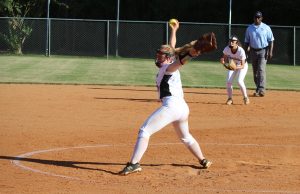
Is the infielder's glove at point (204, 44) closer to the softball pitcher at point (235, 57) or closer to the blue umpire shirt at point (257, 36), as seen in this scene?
the softball pitcher at point (235, 57)

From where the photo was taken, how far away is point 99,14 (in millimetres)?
54406

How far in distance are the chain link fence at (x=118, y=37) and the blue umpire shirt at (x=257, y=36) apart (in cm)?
2036

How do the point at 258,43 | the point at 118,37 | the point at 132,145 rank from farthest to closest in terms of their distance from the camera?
1. the point at 118,37
2. the point at 258,43
3. the point at 132,145

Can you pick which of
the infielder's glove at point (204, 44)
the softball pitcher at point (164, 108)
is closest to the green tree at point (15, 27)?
the softball pitcher at point (164, 108)

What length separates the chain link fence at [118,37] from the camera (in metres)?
42.3

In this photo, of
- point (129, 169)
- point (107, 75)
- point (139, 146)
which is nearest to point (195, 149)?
point (139, 146)

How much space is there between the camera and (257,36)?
21.7 m

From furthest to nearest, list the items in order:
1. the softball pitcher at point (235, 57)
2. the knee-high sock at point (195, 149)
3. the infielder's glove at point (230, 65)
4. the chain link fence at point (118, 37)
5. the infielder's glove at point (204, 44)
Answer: the chain link fence at point (118, 37) < the softball pitcher at point (235, 57) < the infielder's glove at point (230, 65) < the knee-high sock at point (195, 149) < the infielder's glove at point (204, 44)

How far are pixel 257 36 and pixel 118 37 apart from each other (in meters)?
22.7

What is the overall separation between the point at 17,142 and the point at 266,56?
36.5 feet

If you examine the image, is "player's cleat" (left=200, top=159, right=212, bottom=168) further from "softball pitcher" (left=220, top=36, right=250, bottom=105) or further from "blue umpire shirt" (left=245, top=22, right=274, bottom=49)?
"blue umpire shirt" (left=245, top=22, right=274, bottom=49)

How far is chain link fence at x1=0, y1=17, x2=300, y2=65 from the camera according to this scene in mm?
42312

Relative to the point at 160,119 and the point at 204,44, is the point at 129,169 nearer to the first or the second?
the point at 160,119

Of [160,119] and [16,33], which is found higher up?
[160,119]
